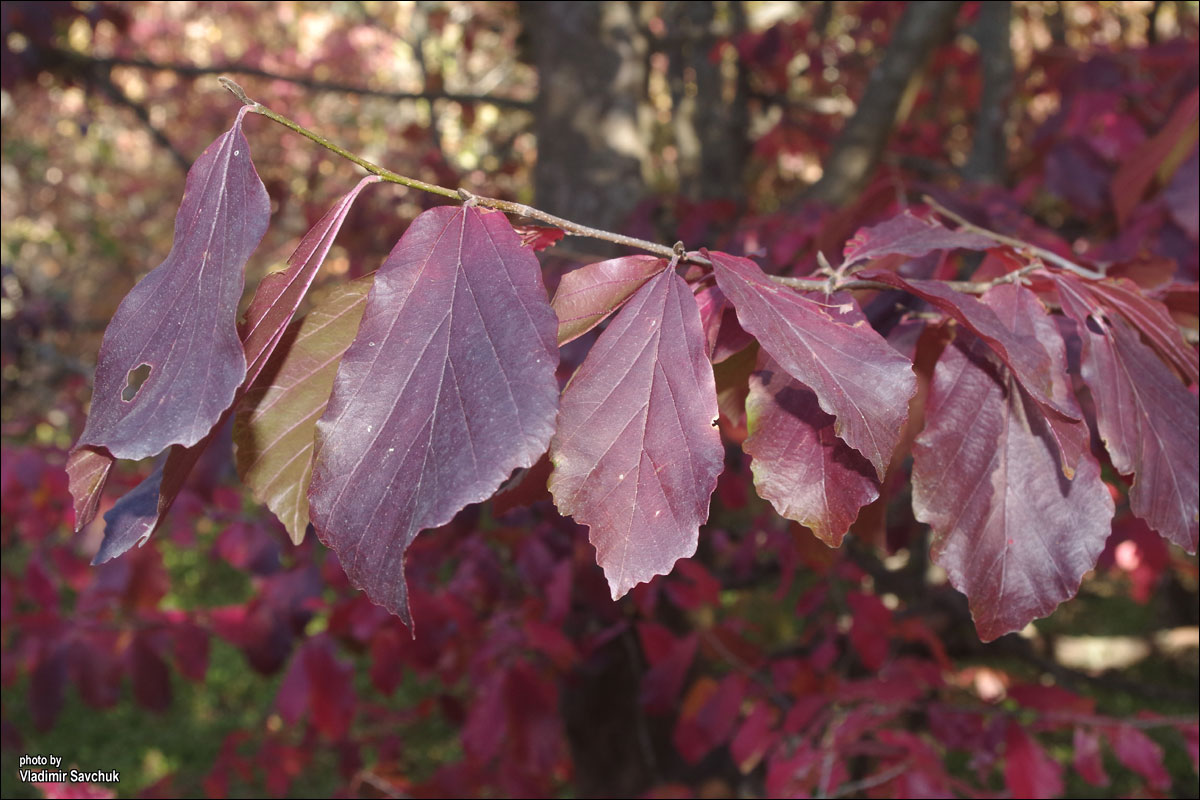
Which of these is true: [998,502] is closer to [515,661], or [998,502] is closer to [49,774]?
[515,661]

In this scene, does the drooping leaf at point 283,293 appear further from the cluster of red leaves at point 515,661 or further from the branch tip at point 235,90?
the cluster of red leaves at point 515,661

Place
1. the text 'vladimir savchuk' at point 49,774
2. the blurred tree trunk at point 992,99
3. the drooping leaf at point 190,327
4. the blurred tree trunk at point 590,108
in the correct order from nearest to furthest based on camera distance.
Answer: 1. the drooping leaf at point 190,327
2. the text 'vladimir savchuk' at point 49,774
3. the blurred tree trunk at point 590,108
4. the blurred tree trunk at point 992,99

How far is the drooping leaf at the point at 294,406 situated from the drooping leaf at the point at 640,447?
→ 203mm

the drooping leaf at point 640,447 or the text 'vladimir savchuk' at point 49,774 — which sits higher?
the drooping leaf at point 640,447

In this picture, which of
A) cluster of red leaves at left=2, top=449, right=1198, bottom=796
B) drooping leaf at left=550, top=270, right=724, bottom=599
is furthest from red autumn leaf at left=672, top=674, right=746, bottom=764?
drooping leaf at left=550, top=270, right=724, bottom=599

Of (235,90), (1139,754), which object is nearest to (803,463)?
(235,90)

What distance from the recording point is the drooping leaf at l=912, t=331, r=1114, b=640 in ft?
2.54

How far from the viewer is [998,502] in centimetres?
79

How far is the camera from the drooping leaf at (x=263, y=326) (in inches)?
25.4

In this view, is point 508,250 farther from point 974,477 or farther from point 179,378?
point 974,477

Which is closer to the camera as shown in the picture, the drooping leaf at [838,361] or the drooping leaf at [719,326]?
the drooping leaf at [838,361]

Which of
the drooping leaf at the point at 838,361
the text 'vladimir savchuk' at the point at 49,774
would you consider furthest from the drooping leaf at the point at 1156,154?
the text 'vladimir savchuk' at the point at 49,774

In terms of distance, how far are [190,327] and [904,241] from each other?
25.1 inches

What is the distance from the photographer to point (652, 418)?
2.18 ft
